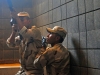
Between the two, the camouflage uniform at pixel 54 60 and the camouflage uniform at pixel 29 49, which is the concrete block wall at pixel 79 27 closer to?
the camouflage uniform at pixel 54 60

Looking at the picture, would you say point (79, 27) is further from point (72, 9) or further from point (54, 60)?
point (54, 60)

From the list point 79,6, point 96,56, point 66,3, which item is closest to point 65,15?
point 66,3

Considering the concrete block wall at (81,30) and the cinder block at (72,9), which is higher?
the cinder block at (72,9)

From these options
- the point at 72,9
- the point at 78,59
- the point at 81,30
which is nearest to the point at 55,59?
the point at 78,59

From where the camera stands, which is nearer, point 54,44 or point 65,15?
point 54,44

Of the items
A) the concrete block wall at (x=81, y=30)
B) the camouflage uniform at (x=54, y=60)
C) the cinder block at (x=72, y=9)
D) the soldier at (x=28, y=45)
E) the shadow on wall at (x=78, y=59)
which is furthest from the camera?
the soldier at (x=28, y=45)

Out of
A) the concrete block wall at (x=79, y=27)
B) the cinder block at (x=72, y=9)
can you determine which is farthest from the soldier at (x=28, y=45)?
the cinder block at (x=72, y=9)

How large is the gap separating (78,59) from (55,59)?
0.87 feet

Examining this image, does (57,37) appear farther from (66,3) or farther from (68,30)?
(66,3)

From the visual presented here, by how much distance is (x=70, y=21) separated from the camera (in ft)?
8.89

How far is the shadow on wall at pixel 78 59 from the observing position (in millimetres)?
2377

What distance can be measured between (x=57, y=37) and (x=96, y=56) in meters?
0.61

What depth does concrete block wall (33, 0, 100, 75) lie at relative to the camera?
86.0 inches

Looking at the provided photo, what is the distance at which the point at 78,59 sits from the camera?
2.50 m
